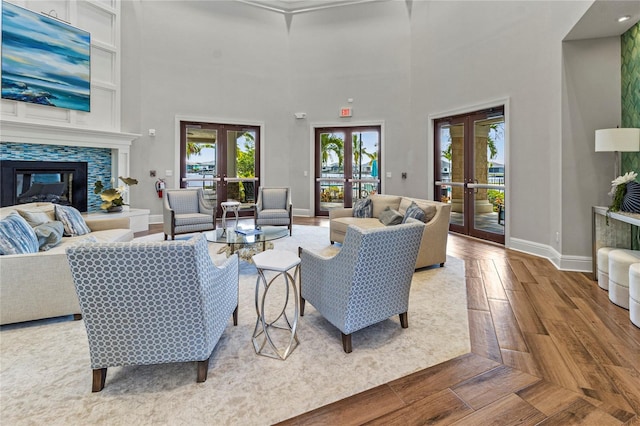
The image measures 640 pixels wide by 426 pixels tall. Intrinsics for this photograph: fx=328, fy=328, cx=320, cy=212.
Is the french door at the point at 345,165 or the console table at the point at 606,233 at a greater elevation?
the french door at the point at 345,165

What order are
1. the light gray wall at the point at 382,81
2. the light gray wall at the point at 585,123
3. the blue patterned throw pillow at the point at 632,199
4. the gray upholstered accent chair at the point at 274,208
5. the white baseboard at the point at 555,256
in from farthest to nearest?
the gray upholstered accent chair at the point at 274,208
the light gray wall at the point at 382,81
the white baseboard at the point at 555,256
the light gray wall at the point at 585,123
the blue patterned throw pillow at the point at 632,199

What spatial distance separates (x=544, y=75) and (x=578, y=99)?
0.89 meters

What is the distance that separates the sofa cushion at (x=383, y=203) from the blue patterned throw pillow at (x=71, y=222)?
13.1 feet

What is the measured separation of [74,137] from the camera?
19.6 feet

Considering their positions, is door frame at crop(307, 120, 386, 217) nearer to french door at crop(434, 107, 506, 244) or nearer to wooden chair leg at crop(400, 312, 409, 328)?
french door at crop(434, 107, 506, 244)

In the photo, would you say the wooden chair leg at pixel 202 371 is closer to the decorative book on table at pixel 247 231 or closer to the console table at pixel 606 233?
the decorative book on table at pixel 247 231

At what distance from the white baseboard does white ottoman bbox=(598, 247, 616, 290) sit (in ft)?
2.07

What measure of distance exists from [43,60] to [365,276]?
22.4 feet

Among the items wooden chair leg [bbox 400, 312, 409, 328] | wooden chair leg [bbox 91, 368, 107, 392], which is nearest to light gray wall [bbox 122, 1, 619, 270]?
wooden chair leg [bbox 400, 312, 409, 328]

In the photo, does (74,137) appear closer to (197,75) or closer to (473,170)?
(197,75)

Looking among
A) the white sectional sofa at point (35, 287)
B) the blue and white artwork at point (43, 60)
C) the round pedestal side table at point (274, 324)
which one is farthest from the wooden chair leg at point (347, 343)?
the blue and white artwork at point (43, 60)

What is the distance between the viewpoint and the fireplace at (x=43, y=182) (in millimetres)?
5387

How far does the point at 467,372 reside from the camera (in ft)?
6.53

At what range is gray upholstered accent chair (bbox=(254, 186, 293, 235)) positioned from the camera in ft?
20.3
